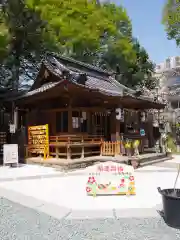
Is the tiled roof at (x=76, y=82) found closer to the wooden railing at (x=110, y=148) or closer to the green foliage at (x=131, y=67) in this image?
the wooden railing at (x=110, y=148)

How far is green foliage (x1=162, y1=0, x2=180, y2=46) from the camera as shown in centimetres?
1964

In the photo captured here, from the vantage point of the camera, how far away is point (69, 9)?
2361cm

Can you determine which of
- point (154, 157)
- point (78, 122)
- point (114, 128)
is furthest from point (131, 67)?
point (78, 122)

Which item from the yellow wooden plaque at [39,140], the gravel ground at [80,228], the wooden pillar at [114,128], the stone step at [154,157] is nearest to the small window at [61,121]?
the yellow wooden plaque at [39,140]

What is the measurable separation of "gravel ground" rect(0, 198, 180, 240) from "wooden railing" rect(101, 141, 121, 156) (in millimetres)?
7421

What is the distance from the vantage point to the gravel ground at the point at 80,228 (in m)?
3.80

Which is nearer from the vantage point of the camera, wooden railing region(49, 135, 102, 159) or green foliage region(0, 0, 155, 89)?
wooden railing region(49, 135, 102, 159)

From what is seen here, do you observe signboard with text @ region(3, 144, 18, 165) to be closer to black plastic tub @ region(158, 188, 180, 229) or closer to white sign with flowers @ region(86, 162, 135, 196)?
white sign with flowers @ region(86, 162, 135, 196)

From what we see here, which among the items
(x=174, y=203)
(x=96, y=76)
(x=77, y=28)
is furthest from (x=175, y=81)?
(x=174, y=203)

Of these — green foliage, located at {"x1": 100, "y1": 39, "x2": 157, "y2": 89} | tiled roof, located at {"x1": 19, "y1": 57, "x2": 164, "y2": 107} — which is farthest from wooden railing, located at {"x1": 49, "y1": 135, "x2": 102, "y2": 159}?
green foliage, located at {"x1": 100, "y1": 39, "x2": 157, "y2": 89}

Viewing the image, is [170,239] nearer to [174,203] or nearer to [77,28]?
[174,203]

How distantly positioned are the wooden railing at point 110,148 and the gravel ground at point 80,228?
7421 millimetres

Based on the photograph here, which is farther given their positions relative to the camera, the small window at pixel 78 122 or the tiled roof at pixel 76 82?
the small window at pixel 78 122

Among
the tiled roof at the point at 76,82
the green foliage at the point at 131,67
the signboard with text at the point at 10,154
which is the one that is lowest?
the signboard with text at the point at 10,154
